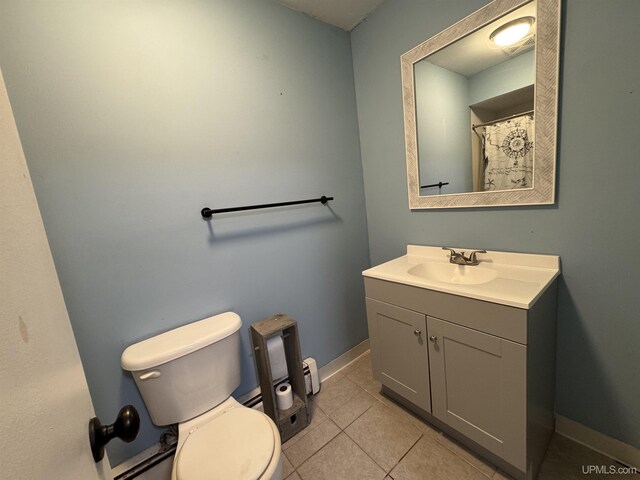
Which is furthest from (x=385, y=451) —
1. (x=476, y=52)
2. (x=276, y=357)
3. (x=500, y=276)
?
(x=476, y=52)

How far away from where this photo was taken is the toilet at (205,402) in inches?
34.2

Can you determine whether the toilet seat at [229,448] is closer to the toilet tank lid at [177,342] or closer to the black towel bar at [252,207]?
the toilet tank lid at [177,342]

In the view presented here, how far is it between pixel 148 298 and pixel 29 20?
109 cm

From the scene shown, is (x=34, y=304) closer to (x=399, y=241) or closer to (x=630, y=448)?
(x=399, y=241)

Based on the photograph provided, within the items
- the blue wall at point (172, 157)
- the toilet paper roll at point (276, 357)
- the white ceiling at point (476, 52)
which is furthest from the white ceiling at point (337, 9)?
the toilet paper roll at point (276, 357)

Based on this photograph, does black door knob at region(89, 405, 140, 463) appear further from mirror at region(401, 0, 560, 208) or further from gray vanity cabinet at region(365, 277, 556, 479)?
mirror at region(401, 0, 560, 208)

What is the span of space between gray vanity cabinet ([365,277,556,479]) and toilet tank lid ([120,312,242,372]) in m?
0.81

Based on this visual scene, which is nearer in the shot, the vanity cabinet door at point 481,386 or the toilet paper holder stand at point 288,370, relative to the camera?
the vanity cabinet door at point 481,386

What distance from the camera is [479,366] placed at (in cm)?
105

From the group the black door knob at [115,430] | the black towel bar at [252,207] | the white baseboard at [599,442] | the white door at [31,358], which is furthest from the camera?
the black towel bar at [252,207]

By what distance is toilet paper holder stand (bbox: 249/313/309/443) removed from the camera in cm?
133

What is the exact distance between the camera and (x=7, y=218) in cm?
32

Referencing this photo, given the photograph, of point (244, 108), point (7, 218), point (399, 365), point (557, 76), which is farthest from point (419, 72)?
point (7, 218)

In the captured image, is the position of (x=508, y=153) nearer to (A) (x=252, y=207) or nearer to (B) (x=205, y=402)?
(A) (x=252, y=207)
